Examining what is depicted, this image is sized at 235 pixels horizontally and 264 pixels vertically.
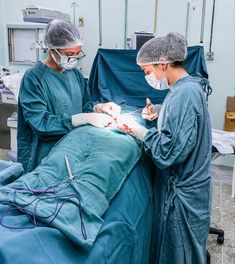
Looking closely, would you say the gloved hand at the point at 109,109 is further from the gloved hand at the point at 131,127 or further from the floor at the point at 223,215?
the floor at the point at 223,215

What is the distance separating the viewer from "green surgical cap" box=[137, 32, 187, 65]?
1.40 m

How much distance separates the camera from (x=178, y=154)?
4.26ft

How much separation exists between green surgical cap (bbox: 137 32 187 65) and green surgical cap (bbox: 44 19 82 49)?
1.45 ft

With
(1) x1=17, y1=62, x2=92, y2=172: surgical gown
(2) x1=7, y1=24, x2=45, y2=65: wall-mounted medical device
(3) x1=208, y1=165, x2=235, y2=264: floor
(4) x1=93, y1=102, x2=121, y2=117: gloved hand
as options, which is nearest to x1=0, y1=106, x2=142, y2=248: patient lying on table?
(1) x1=17, y1=62, x2=92, y2=172: surgical gown

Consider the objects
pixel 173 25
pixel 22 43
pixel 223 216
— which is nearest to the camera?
pixel 223 216

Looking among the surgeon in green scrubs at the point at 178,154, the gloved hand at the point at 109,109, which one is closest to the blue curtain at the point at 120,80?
the gloved hand at the point at 109,109

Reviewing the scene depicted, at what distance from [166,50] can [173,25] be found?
7.87 feet

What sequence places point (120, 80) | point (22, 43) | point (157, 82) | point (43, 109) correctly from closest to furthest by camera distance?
point (157, 82)
point (43, 109)
point (120, 80)
point (22, 43)

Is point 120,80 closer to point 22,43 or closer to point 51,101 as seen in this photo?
point 51,101

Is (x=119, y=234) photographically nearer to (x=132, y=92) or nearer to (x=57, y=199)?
(x=57, y=199)

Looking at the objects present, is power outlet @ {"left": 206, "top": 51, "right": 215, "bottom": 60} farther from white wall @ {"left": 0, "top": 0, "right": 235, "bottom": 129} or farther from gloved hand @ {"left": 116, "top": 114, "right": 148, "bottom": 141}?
gloved hand @ {"left": 116, "top": 114, "right": 148, "bottom": 141}

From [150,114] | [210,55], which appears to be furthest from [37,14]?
[150,114]

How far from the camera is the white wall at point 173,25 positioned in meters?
3.42

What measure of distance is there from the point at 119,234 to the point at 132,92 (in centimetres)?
204
